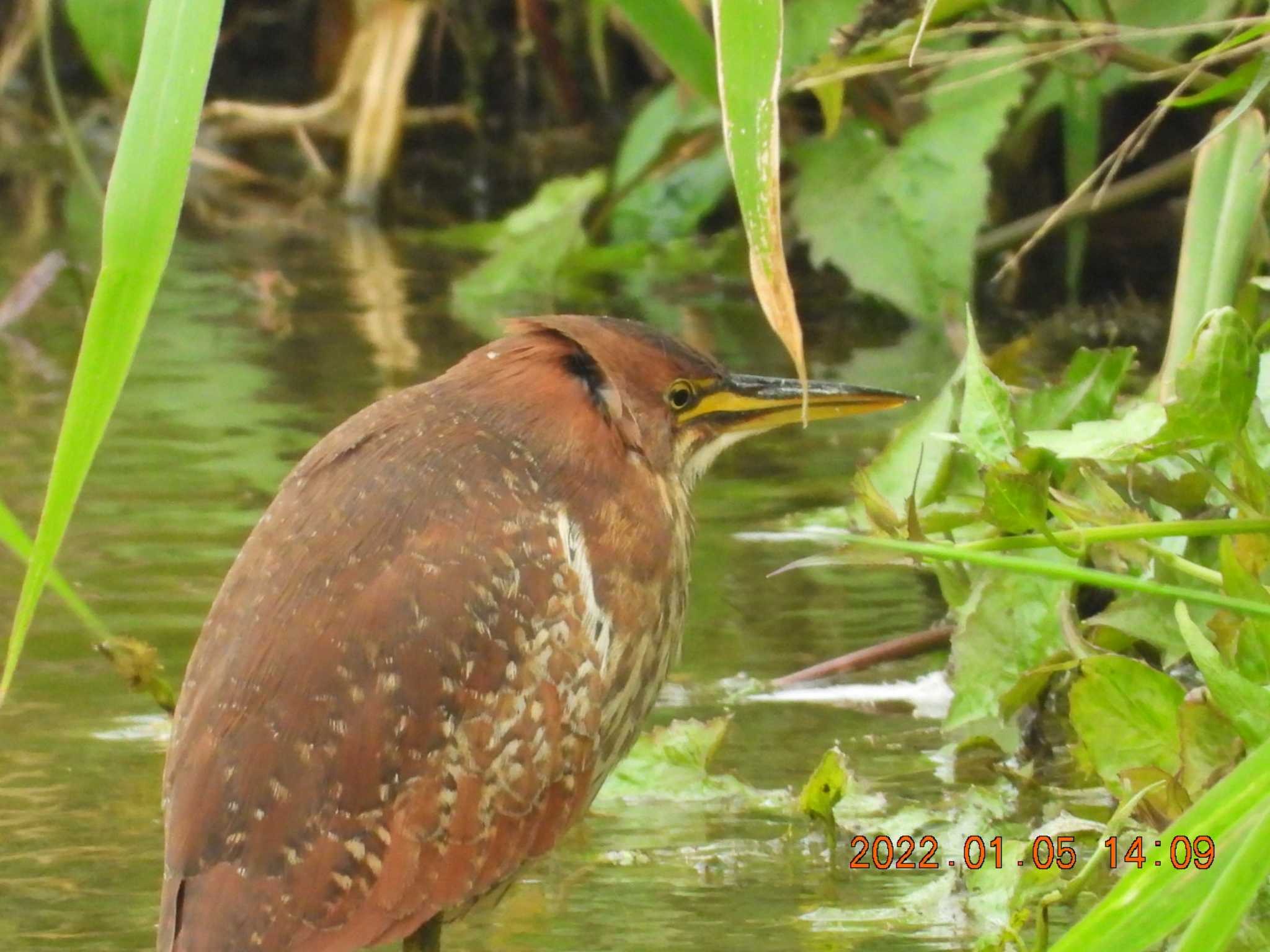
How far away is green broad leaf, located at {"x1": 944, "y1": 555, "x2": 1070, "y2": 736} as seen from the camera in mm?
3959

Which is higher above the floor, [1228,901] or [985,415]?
[985,415]

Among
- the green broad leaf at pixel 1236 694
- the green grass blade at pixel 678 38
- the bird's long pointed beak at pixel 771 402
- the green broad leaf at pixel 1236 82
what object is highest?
the green grass blade at pixel 678 38

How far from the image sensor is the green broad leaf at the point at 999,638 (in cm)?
396

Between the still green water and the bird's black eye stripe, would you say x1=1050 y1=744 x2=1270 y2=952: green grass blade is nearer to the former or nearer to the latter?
the still green water

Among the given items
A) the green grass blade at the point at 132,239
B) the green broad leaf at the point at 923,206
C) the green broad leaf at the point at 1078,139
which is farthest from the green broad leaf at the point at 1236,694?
the green broad leaf at the point at 1078,139

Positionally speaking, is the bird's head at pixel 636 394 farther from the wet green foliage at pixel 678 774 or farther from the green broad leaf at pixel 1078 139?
the green broad leaf at pixel 1078 139

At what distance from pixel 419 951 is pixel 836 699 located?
4.83 feet

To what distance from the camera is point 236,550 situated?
18.6 feet

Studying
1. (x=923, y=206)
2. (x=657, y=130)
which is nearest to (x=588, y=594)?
(x=923, y=206)

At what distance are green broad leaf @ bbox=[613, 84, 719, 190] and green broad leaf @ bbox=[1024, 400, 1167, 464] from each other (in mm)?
5395

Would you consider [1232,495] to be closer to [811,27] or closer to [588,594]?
[588,594]

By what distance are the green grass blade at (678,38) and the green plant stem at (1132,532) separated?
5.31 ft

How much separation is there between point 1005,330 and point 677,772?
4.39 m

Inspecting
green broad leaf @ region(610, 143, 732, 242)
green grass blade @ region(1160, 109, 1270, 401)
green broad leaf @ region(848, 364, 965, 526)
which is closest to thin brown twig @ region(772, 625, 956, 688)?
green broad leaf @ region(848, 364, 965, 526)
